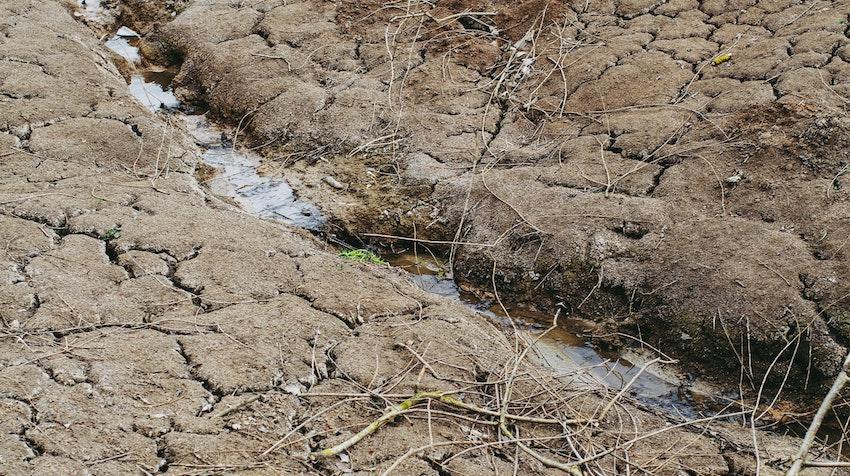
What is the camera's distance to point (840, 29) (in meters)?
5.06

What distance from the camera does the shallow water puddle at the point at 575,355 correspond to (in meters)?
3.71

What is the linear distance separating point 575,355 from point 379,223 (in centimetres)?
143

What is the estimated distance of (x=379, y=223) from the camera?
483cm

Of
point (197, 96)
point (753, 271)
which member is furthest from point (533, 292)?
point (197, 96)

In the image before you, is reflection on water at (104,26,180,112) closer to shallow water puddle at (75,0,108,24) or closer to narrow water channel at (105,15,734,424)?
narrow water channel at (105,15,734,424)

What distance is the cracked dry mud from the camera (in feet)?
9.28

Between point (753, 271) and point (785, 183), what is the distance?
1.94 feet

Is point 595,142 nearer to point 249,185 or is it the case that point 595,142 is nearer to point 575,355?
point 575,355

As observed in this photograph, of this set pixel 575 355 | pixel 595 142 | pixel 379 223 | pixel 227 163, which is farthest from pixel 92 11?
pixel 575 355

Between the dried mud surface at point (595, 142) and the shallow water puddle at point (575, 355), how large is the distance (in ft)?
0.37

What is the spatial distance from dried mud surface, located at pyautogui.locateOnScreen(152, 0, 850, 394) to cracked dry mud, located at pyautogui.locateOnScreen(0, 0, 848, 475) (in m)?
0.02

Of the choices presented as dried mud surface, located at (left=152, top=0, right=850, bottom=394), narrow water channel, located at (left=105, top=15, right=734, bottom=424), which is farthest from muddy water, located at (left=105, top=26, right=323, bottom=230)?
dried mud surface, located at (left=152, top=0, right=850, bottom=394)

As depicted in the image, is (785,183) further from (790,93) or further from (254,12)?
(254,12)

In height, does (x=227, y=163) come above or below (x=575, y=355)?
above
